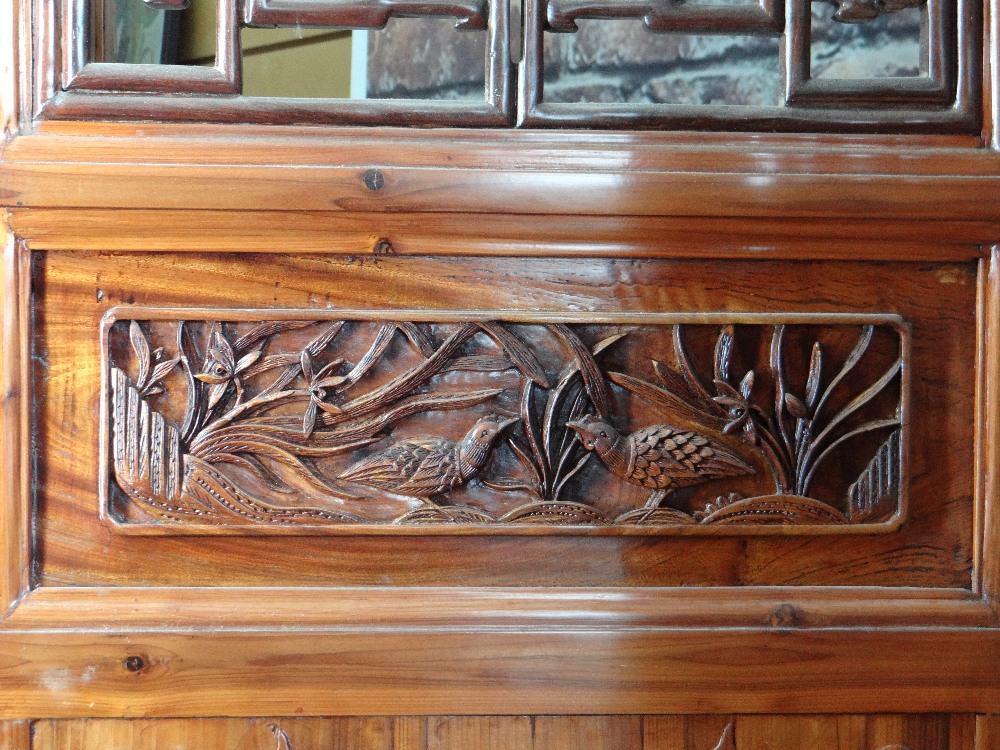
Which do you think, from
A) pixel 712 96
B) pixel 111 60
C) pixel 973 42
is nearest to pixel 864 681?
pixel 973 42

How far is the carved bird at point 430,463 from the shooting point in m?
0.72

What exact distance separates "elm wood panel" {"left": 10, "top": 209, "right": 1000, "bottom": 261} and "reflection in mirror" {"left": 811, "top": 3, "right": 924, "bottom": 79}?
425 millimetres

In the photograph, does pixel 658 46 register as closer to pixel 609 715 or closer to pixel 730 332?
pixel 730 332

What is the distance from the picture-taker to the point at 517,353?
0.73 m

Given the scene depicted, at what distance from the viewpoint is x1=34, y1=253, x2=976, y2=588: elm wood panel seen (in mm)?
725

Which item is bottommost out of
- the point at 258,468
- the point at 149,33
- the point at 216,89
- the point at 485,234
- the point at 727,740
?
the point at 727,740

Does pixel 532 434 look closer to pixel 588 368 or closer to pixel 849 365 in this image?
pixel 588 368

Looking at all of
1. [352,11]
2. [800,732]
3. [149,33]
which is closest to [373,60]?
[149,33]

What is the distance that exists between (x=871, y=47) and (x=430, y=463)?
827 mm

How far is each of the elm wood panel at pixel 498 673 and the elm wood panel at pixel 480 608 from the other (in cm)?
1

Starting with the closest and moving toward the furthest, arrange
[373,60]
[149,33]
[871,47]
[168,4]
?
[168,4] < [149,33] < [871,47] < [373,60]

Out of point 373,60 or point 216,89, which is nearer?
point 216,89

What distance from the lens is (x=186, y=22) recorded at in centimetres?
97

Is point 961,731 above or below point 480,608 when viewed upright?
below
